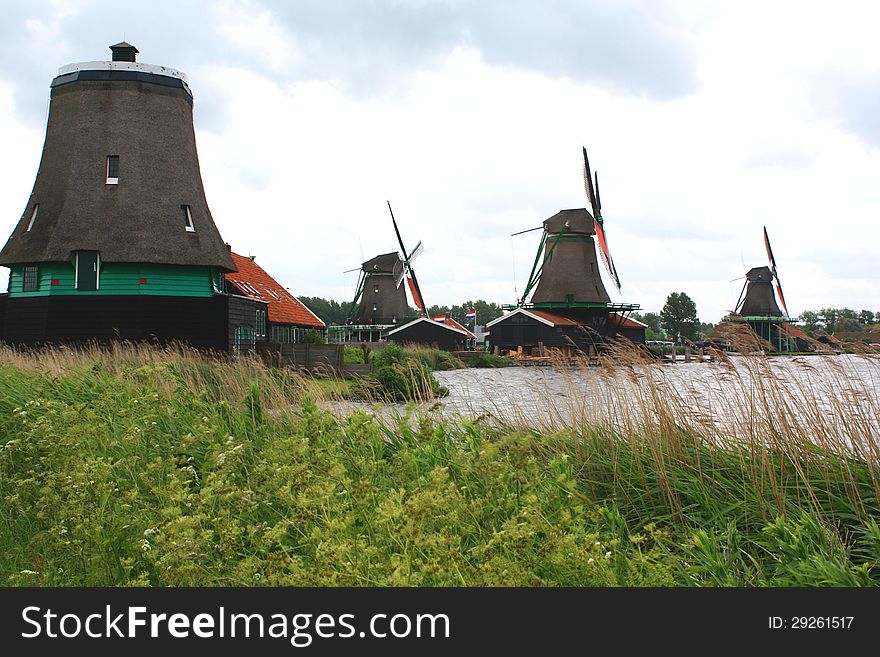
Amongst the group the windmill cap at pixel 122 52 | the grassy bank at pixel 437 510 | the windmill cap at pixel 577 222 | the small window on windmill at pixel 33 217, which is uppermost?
the windmill cap at pixel 122 52

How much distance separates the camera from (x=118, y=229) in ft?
62.3

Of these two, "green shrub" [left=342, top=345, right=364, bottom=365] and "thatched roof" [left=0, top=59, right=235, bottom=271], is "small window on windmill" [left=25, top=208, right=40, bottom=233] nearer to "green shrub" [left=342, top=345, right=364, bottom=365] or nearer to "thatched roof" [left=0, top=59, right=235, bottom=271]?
"thatched roof" [left=0, top=59, right=235, bottom=271]

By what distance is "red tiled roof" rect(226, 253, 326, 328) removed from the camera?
25205mm

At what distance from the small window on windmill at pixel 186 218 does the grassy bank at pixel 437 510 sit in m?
15.1

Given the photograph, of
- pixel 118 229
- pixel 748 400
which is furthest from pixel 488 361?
pixel 748 400

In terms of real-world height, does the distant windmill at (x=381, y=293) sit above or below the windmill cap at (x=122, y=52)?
below

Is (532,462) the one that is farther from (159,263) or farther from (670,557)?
(159,263)

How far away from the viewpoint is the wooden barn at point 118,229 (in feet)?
60.3

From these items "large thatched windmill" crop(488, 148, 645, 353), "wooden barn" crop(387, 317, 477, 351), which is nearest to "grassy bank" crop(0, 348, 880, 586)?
"large thatched windmill" crop(488, 148, 645, 353)

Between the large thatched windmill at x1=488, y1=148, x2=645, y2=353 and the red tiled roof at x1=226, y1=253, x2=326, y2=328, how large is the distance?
37.6 feet

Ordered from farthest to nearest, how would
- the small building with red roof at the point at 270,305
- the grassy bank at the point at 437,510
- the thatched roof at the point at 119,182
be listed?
1. the small building with red roof at the point at 270,305
2. the thatched roof at the point at 119,182
3. the grassy bank at the point at 437,510

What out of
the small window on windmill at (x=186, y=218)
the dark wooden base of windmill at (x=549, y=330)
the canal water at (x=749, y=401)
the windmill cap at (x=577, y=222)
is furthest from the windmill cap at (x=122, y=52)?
the windmill cap at (x=577, y=222)

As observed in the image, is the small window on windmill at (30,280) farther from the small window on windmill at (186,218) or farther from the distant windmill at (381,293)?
the distant windmill at (381,293)

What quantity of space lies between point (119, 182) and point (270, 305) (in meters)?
8.40
